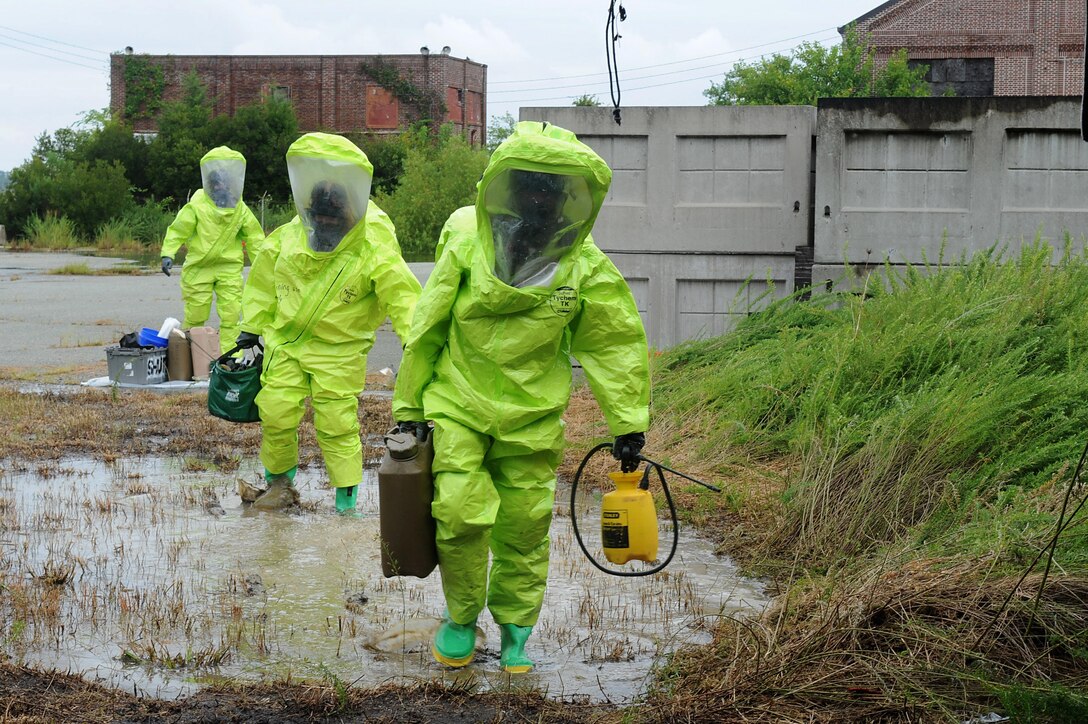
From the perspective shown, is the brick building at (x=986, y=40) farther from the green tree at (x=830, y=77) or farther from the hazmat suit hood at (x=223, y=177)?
the hazmat suit hood at (x=223, y=177)

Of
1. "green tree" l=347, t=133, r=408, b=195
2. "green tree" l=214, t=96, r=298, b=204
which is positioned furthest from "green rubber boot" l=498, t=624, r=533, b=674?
"green tree" l=347, t=133, r=408, b=195

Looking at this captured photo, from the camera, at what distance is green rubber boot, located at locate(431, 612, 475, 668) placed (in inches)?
175

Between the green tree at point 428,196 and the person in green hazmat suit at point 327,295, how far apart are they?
2756 centimetres

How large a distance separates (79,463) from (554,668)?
4663 mm

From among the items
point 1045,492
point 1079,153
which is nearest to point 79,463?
point 1045,492

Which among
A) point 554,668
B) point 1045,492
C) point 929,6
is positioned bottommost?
point 554,668

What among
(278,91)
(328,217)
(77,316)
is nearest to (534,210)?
(328,217)

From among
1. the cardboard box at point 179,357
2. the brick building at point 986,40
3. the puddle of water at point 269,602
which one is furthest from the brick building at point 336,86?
the puddle of water at point 269,602

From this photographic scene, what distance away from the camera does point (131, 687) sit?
414 centimetres

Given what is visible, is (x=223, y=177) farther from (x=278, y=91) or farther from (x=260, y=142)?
(x=278, y=91)

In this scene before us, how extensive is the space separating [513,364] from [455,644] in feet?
A: 3.39

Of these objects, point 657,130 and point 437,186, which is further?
point 437,186

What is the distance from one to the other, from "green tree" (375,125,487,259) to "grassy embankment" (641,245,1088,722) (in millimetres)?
25543

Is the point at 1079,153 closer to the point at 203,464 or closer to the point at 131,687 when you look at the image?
the point at 203,464
